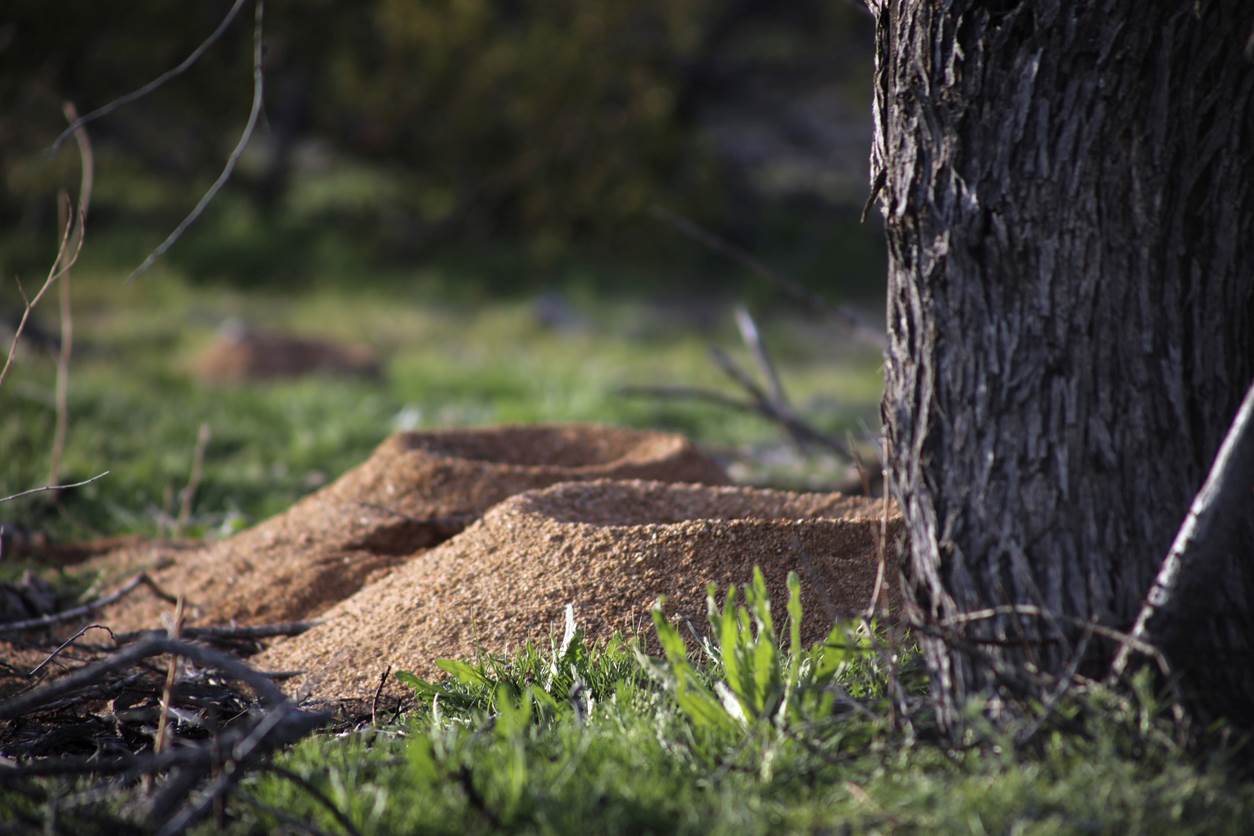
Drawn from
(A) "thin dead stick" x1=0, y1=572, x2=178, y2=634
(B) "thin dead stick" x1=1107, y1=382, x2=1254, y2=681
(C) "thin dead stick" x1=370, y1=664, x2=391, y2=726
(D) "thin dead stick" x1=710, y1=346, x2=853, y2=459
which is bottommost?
(A) "thin dead stick" x1=0, y1=572, x2=178, y2=634

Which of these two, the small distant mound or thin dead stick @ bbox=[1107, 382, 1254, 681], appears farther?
the small distant mound

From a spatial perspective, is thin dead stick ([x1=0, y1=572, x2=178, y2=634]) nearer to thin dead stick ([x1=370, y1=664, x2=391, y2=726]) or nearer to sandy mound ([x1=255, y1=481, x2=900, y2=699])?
sandy mound ([x1=255, y1=481, x2=900, y2=699])

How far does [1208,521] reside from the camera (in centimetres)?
167

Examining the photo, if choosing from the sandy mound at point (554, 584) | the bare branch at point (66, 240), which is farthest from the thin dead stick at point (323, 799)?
the bare branch at point (66, 240)

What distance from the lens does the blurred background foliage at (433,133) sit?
1025 centimetres

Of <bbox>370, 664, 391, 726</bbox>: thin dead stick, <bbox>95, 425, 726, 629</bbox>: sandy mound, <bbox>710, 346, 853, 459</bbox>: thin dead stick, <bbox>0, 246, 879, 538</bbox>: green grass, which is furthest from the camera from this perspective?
<bbox>0, 246, 879, 538</bbox>: green grass

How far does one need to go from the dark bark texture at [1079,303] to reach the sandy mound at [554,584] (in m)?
0.54

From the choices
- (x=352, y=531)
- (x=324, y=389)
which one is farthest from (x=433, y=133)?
(x=352, y=531)

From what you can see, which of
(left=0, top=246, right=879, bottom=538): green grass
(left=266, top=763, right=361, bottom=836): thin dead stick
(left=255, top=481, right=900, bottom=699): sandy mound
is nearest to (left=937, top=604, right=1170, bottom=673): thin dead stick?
(left=255, top=481, right=900, bottom=699): sandy mound

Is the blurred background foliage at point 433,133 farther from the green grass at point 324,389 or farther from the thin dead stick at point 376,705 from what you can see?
the thin dead stick at point 376,705

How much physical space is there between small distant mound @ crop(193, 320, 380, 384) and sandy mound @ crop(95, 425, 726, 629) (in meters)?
3.61

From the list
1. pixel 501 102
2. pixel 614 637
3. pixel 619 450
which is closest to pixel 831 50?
pixel 501 102

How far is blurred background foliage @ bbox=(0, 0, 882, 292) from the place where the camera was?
10.2 m

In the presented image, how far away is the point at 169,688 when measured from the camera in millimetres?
1784
